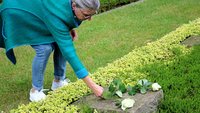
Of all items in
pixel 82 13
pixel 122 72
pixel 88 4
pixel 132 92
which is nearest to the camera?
pixel 88 4

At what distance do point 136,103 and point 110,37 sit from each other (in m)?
3.78

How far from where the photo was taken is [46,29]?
4.22m

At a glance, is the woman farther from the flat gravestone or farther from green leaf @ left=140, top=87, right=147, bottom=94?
green leaf @ left=140, top=87, right=147, bottom=94

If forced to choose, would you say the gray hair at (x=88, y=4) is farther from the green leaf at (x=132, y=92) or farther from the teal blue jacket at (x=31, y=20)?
the green leaf at (x=132, y=92)

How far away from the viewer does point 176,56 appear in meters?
5.29

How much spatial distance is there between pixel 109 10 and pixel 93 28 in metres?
2.10

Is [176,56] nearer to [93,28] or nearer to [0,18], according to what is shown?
[0,18]

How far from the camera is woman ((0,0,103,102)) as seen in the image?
363 centimetres

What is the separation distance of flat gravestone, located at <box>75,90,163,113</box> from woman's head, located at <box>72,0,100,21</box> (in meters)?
0.73

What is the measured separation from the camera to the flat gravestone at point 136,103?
359 cm

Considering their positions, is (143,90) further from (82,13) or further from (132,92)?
(82,13)

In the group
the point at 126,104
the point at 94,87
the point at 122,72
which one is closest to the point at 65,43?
the point at 94,87

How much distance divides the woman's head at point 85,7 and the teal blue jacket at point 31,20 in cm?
12

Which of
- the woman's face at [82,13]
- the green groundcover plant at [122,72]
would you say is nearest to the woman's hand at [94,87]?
the green groundcover plant at [122,72]
